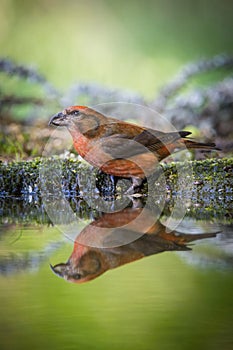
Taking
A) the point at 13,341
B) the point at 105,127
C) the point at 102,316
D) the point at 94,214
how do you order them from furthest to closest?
the point at 105,127 < the point at 94,214 < the point at 102,316 < the point at 13,341

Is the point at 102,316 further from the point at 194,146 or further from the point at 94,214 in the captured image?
the point at 194,146

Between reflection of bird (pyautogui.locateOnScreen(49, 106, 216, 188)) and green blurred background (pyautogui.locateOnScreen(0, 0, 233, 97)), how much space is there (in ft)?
8.57

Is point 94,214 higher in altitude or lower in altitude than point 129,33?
lower

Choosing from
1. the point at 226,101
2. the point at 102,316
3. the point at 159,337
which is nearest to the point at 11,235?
the point at 102,316

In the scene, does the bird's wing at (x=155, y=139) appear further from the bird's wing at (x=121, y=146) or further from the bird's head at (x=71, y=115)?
the bird's head at (x=71, y=115)

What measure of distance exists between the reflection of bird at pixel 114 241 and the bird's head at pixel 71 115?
1172 mm

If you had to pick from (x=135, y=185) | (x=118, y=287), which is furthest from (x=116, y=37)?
(x=118, y=287)

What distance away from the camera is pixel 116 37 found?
23.7ft

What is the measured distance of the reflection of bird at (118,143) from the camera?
443 centimetres

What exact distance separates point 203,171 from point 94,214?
4.58 feet

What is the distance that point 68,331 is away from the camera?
4.73ft

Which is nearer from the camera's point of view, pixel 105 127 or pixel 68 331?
pixel 68 331

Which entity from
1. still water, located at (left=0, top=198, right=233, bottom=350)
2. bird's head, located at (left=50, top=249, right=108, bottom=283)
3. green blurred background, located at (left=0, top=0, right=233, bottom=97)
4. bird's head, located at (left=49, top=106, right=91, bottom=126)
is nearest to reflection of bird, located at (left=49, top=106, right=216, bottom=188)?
bird's head, located at (left=49, top=106, right=91, bottom=126)

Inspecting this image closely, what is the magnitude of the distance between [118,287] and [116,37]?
566 centimetres
